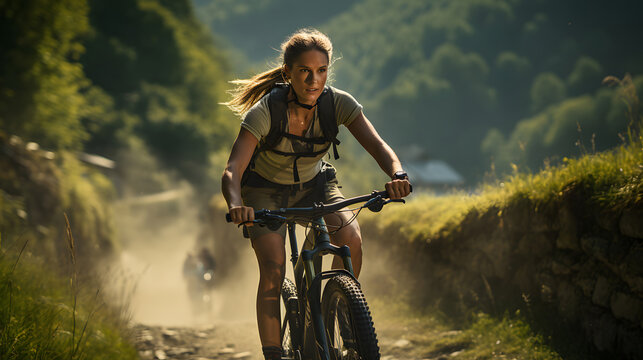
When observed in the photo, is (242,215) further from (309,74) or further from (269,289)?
(309,74)

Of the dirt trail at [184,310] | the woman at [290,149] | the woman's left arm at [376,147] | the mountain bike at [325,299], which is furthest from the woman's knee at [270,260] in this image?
the dirt trail at [184,310]

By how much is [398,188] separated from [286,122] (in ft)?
2.81

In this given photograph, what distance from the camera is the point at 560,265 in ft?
14.8

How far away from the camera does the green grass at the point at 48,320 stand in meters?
3.06

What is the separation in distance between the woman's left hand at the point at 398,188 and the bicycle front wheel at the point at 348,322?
0.51 metres

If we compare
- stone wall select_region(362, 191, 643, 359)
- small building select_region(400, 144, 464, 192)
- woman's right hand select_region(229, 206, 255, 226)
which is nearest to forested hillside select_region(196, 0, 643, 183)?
small building select_region(400, 144, 464, 192)

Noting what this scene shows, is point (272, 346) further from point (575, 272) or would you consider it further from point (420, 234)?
point (420, 234)

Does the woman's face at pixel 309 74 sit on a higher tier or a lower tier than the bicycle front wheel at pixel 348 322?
higher

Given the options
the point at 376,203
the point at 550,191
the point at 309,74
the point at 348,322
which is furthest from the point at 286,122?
the point at 550,191

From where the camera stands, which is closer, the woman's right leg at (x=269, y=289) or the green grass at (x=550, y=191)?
the woman's right leg at (x=269, y=289)

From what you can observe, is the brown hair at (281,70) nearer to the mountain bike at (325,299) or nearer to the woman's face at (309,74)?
the woman's face at (309,74)

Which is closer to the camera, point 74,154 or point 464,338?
point 464,338

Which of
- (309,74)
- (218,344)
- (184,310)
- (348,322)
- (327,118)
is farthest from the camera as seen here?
(184,310)

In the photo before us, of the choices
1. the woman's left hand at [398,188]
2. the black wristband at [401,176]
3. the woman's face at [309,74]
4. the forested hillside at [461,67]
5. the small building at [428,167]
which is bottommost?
the woman's left hand at [398,188]
